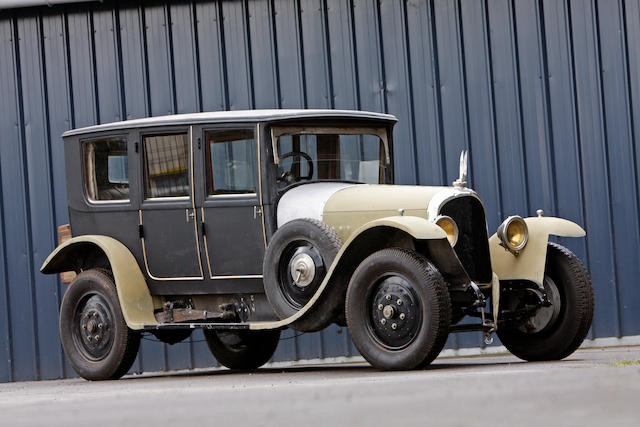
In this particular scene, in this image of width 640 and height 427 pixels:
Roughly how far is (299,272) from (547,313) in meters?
1.73

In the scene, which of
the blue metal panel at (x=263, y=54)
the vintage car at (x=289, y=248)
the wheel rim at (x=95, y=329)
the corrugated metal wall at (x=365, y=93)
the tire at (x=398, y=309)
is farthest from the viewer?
the blue metal panel at (x=263, y=54)

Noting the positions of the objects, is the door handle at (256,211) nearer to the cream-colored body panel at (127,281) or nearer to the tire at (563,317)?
the cream-colored body panel at (127,281)

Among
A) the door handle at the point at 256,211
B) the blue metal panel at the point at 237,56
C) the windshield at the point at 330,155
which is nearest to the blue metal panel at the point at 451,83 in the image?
the blue metal panel at the point at 237,56

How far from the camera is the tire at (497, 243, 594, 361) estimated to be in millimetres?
7055

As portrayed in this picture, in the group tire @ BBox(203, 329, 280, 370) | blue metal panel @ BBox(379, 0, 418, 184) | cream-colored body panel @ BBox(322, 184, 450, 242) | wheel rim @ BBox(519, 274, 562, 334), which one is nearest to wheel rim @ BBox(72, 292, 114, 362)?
tire @ BBox(203, 329, 280, 370)

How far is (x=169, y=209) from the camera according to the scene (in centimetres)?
777

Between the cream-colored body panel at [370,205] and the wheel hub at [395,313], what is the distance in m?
0.66

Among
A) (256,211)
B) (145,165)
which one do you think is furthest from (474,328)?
(145,165)

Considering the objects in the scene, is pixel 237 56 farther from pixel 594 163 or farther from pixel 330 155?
pixel 594 163

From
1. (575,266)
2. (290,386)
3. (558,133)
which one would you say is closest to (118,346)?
(290,386)

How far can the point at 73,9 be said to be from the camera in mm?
10812

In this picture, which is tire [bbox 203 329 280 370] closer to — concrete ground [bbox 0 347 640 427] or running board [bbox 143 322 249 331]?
running board [bbox 143 322 249 331]

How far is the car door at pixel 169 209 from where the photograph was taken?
771 cm

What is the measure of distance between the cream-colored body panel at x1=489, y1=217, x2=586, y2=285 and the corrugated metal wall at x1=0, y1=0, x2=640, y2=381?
2.49 m
